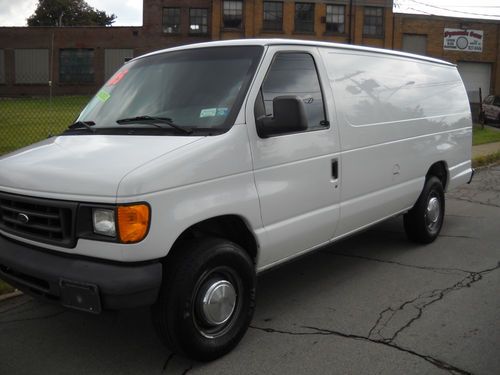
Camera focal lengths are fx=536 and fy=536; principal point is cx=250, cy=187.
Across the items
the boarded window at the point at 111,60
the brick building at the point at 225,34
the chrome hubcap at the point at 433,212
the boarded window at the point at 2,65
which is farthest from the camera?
the boarded window at the point at 2,65

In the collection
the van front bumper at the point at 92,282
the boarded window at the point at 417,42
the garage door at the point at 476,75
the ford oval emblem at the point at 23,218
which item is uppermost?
the boarded window at the point at 417,42

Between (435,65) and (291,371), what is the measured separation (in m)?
4.45

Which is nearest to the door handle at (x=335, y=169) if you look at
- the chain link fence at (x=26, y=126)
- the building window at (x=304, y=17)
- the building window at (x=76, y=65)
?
the chain link fence at (x=26, y=126)

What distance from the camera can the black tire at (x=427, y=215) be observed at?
5953 millimetres

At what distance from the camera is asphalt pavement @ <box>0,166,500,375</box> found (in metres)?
3.47

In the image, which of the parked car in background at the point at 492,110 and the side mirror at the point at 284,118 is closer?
the side mirror at the point at 284,118

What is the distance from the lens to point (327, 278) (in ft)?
16.8

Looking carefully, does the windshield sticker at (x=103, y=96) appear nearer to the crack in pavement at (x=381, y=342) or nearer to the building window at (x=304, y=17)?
the crack in pavement at (x=381, y=342)

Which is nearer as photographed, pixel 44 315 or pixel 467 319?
pixel 467 319

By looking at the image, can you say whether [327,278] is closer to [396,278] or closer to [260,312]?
[396,278]

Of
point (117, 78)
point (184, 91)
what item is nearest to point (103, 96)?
point (117, 78)

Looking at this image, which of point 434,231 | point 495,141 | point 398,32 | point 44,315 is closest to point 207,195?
point 44,315

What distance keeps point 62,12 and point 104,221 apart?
76.9 metres

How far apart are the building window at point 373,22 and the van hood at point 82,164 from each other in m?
42.3
